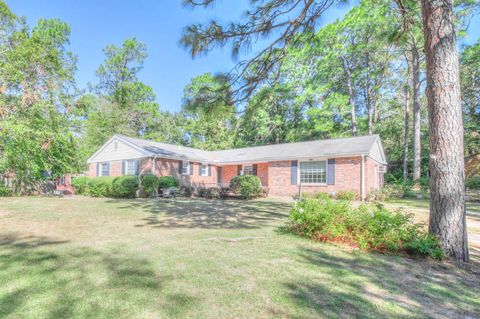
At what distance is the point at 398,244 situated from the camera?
461 cm

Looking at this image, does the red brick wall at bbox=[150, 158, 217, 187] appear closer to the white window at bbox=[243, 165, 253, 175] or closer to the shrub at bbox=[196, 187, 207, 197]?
the shrub at bbox=[196, 187, 207, 197]

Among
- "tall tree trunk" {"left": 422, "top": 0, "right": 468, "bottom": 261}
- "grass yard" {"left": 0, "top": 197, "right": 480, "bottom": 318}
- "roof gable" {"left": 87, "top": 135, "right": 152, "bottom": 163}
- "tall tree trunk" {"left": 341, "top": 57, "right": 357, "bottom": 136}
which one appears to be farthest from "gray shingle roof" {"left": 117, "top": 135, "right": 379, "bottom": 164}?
"grass yard" {"left": 0, "top": 197, "right": 480, "bottom": 318}

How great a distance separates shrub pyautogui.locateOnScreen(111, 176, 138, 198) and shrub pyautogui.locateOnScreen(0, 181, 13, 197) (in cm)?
585

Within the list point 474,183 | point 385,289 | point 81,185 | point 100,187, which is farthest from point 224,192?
point 474,183

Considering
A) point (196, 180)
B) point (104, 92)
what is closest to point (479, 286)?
point (196, 180)

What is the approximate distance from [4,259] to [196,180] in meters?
15.6

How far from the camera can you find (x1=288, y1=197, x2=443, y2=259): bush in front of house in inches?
178

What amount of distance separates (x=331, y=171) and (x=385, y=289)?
1247 centimetres

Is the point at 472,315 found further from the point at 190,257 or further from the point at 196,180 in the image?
the point at 196,180

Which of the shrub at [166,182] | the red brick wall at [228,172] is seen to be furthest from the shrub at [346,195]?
the shrub at [166,182]

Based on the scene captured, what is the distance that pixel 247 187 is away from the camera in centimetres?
1520

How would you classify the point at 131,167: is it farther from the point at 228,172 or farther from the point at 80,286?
the point at 80,286

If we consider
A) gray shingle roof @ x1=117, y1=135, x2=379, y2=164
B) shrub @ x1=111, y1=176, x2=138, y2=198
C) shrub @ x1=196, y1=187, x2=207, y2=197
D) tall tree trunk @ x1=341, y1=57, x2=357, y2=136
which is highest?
tall tree trunk @ x1=341, y1=57, x2=357, y2=136

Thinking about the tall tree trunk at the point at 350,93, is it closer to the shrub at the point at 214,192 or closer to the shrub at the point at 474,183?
the shrub at the point at 474,183
